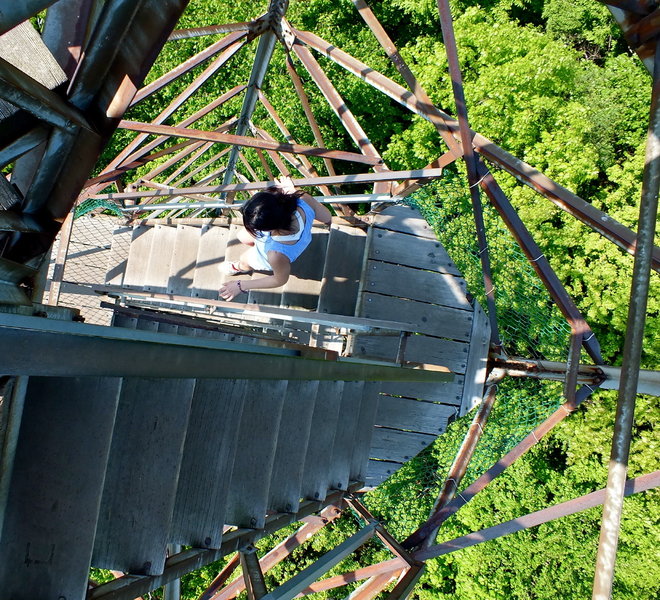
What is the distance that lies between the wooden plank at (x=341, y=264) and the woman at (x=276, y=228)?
1415mm

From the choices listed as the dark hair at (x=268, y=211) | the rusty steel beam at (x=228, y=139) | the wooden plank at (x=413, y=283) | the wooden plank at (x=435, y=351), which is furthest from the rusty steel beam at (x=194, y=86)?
the wooden plank at (x=435, y=351)

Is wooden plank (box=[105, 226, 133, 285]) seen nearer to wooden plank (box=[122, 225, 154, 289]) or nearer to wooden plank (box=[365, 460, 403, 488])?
wooden plank (box=[122, 225, 154, 289])

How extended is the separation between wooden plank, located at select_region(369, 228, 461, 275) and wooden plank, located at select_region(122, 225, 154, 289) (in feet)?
11.0

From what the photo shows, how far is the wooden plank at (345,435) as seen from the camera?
14.9ft

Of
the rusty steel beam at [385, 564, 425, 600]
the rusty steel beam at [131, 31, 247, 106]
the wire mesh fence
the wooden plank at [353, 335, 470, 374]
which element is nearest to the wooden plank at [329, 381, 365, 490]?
the rusty steel beam at [385, 564, 425, 600]

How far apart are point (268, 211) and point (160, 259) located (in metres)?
3.92

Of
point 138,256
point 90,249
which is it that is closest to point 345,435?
point 138,256

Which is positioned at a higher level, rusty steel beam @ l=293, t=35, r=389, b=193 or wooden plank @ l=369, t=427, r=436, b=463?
rusty steel beam @ l=293, t=35, r=389, b=193

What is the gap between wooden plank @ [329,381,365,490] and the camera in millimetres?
4535

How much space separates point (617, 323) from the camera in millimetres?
11180

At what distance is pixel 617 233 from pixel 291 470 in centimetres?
257

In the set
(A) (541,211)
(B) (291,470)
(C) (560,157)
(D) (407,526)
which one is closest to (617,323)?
(A) (541,211)

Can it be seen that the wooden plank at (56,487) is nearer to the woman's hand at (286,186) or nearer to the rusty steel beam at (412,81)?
the woman's hand at (286,186)

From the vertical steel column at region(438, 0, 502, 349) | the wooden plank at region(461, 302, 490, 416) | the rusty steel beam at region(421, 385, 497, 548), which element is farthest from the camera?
the wooden plank at region(461, 302, 490, 416)
